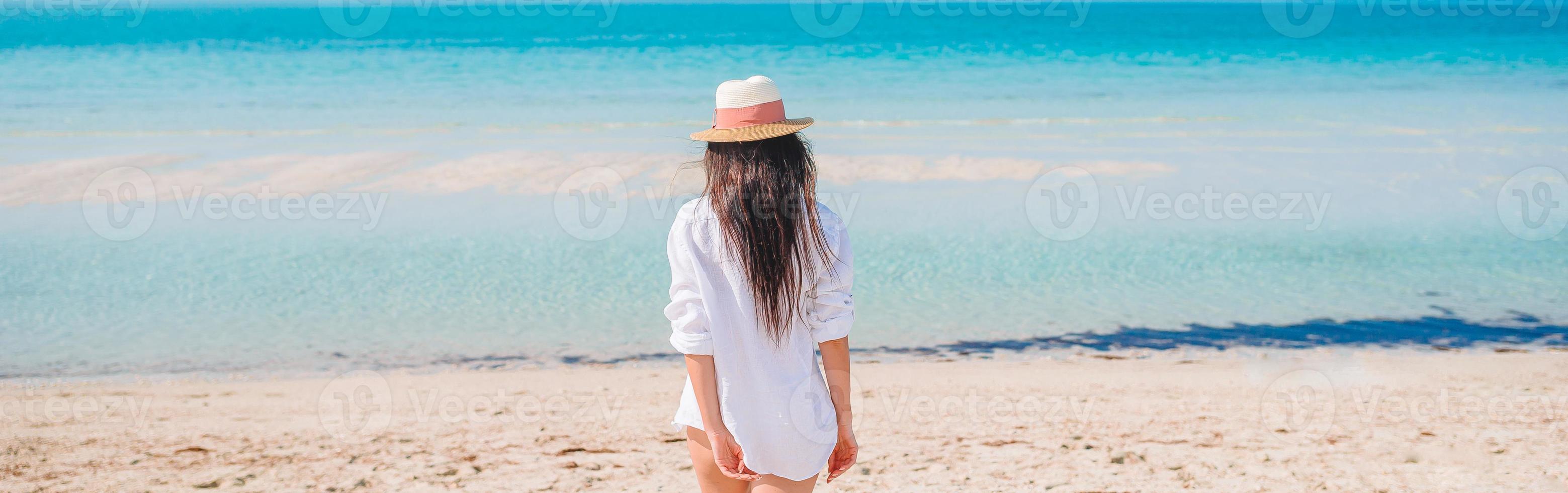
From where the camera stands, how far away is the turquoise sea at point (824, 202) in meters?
5.58

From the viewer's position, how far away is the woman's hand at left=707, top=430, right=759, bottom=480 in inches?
75.0

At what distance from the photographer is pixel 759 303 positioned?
6.03ft

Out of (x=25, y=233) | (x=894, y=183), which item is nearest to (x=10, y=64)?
(x=25, y=233)

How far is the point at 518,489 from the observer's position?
11.0ft

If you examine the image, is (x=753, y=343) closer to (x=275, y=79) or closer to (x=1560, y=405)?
(x=1560, y=405)

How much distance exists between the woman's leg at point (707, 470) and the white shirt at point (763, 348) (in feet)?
0.15

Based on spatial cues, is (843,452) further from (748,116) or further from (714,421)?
(748,116)

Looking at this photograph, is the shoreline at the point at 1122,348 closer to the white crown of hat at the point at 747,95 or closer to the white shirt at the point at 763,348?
the white shirt at the point at 763,348

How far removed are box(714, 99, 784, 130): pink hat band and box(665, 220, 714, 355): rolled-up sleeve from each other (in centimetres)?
22

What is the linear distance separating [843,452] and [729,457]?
0.27 meters

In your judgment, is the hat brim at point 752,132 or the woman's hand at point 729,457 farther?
the woman's hand at point 729,457

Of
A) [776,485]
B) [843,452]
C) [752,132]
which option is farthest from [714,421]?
[752,132]

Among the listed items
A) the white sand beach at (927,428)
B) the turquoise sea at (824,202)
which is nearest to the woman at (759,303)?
the white sand beach at (927,428)

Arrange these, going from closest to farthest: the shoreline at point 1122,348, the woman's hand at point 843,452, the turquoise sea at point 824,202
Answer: the woman's hand at point 843,452
the shoreline at point 1122,348
the turquoise sea at point 824,202
